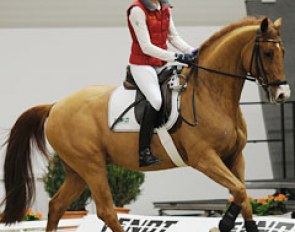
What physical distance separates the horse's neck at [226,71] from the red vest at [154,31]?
487 mm

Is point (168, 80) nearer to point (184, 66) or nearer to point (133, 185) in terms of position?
point (184, 66)

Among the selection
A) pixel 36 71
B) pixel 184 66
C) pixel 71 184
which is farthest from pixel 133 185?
pixel 184 66

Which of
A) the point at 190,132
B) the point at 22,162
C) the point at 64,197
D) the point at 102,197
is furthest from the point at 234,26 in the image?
the point at 22,162

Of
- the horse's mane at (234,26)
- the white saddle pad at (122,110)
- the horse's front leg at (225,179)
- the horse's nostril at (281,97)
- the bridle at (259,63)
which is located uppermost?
the horse's mane at (234,26)

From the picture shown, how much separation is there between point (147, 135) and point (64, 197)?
1.02 meters

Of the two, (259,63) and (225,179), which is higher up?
(259,63)

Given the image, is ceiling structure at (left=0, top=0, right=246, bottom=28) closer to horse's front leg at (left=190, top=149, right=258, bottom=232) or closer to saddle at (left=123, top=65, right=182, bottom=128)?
saddle at (left=123, top=65, right=182, bottom=128)

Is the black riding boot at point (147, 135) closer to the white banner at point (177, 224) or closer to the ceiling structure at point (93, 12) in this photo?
the white banner at point (177, 224)

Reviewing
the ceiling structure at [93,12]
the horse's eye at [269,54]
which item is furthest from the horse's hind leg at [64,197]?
the ceiling structure at [93,12]

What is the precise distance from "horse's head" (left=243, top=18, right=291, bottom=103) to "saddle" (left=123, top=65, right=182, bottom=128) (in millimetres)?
704

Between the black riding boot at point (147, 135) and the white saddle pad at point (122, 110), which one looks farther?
the white saddle pad at point (122, 110)

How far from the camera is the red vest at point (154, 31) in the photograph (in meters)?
6.55

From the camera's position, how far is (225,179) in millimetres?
5992

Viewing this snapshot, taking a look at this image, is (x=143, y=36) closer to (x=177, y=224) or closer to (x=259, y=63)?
(x=259, y=63)
